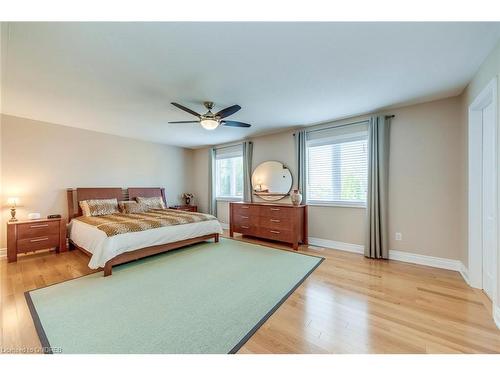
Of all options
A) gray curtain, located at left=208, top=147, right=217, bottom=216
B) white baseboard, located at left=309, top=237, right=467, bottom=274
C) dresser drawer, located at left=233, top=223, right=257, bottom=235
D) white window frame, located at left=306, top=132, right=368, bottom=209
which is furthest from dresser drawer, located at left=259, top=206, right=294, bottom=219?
gray curtain, located at left=208, top=147, right=217, bottom=216

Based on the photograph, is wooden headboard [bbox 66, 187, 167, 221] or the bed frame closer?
the bed frame

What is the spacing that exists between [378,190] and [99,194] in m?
5.48

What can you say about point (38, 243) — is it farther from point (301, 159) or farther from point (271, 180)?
point (301, 159)

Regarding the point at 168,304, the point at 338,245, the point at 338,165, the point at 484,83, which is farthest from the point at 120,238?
the point at 484,83

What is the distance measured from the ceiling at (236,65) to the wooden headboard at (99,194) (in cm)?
157

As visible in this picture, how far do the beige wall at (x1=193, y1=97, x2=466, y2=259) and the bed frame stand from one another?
3.22 meters

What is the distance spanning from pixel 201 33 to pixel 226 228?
4.74 meters

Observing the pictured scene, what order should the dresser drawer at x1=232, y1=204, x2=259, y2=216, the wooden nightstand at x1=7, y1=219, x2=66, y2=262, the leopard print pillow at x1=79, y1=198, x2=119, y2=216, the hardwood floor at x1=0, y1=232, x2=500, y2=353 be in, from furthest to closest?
the dresser drawer at x1=232, y1=204, x2=259, y2=216 < the leopard print pillow at x1=79, y1=198, x2=119, y2=216 < the wooden nightstand at x1=7, y1=219, x2=66, y2=262 < the hardwood floor at x1=0, y1=232, x2=500, y2=353

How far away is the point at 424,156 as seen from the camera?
121 inches

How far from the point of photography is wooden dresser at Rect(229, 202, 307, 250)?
12.7 feet

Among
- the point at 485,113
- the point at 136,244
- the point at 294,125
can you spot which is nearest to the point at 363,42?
the point at 485,113

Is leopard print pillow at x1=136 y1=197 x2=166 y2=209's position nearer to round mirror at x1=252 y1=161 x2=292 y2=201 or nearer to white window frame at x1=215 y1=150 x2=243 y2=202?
white window frame at x1=215 y1=150 x2=243 y2=202

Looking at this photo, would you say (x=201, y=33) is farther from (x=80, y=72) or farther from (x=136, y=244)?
(x=136, y=244)

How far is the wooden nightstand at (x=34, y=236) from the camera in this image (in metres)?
3.19
